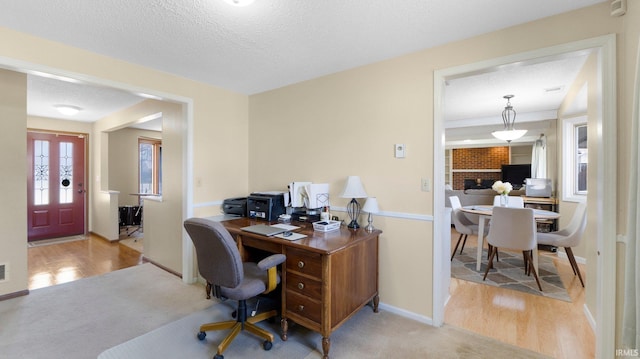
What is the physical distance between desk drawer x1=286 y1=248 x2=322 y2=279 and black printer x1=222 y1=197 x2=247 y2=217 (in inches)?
50.9

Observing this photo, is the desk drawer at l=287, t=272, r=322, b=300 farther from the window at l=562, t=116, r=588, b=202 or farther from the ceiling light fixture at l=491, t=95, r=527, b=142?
the window at l=562, t=116, r=588, b=202

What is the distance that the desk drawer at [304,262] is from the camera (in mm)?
1898

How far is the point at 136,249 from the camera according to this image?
450 centimetres

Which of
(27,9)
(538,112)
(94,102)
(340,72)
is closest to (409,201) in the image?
(340,72)

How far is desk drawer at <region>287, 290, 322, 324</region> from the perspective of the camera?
190cm

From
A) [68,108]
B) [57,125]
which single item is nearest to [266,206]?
[68,108]

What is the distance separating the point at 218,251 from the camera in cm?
179

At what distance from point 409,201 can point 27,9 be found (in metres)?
3.04

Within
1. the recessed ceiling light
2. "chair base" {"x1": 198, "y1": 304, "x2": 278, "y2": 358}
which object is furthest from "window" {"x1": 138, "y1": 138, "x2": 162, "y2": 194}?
the recessed ceiling light

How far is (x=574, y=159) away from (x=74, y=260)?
7468 millimetres

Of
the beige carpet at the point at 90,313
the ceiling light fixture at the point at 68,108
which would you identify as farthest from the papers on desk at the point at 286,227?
the ceiling light fixture at the point at 68,108

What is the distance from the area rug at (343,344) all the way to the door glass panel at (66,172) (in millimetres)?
4804

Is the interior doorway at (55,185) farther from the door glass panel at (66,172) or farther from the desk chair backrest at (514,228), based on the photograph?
the desk chair backrest at (514,228)

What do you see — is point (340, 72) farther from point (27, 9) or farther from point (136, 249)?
point (136, 249)
